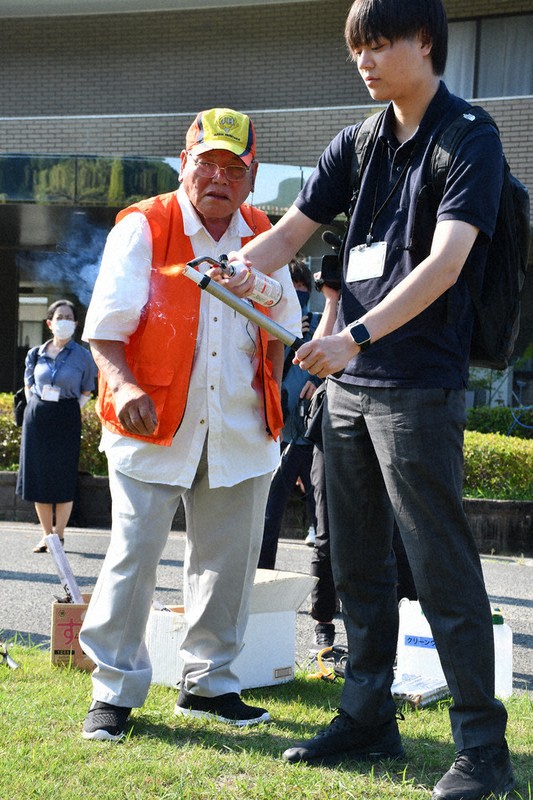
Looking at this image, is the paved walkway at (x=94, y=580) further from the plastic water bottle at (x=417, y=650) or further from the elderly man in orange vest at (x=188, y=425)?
the elderly man in orange vest at (x=188, y=425)

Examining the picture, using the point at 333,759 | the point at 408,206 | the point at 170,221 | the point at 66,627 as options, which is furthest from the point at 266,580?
the point at 408,206

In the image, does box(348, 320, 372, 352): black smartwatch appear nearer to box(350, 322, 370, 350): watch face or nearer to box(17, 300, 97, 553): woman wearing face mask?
box(350, 322, 370, 350): watch face

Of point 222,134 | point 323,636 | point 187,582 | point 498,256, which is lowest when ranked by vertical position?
point 323,636

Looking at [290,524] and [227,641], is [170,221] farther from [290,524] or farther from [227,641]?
[290,524]

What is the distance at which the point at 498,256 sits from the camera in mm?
2994

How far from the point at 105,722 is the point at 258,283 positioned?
5.02ft

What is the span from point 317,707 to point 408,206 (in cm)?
202

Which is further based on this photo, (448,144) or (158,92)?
(158,92)

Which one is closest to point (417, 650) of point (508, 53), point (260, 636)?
point (260, 636)

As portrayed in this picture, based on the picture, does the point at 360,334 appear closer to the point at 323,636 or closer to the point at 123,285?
the point at 123,285

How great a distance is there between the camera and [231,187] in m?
3.70

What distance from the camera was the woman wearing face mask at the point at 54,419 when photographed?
891 cm

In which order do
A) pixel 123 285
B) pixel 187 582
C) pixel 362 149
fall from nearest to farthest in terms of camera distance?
pixel 362 149, pixel 123 285, pixel 187 582

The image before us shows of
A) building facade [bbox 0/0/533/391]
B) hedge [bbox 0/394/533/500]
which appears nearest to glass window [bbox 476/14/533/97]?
building facade [bbox 0/0/533/391]
